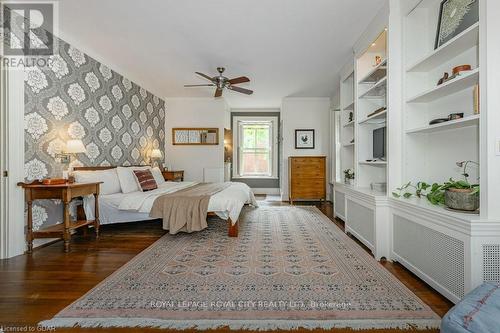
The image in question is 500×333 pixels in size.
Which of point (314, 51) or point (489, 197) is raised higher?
point (314, 51)

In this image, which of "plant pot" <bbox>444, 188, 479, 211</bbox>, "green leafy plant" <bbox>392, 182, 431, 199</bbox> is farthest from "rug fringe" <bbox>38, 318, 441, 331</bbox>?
"green leafy plant" <bbox>392, 182, 431, 199</bbox>

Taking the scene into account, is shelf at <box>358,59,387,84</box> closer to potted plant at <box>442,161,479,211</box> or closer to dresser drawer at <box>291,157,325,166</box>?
potted plant at <box>442,161,479,211</box>

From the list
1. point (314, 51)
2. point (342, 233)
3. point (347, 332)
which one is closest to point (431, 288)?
point (347, 332)

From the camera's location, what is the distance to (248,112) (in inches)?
323

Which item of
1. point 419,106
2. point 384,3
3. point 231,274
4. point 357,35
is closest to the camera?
point 231,274

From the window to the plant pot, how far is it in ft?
20.7

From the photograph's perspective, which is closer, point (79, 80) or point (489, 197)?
point (489, 197)

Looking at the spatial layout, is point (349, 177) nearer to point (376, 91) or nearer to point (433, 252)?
point (376, 91)

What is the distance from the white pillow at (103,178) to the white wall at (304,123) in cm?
407

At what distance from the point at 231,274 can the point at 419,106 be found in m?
2.45

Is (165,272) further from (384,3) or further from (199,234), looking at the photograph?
(384,3)

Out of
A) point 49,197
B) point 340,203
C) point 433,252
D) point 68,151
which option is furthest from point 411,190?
point 68,151

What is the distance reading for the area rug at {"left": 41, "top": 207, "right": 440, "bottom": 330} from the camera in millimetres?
1623

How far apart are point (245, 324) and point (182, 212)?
6.71 ft
